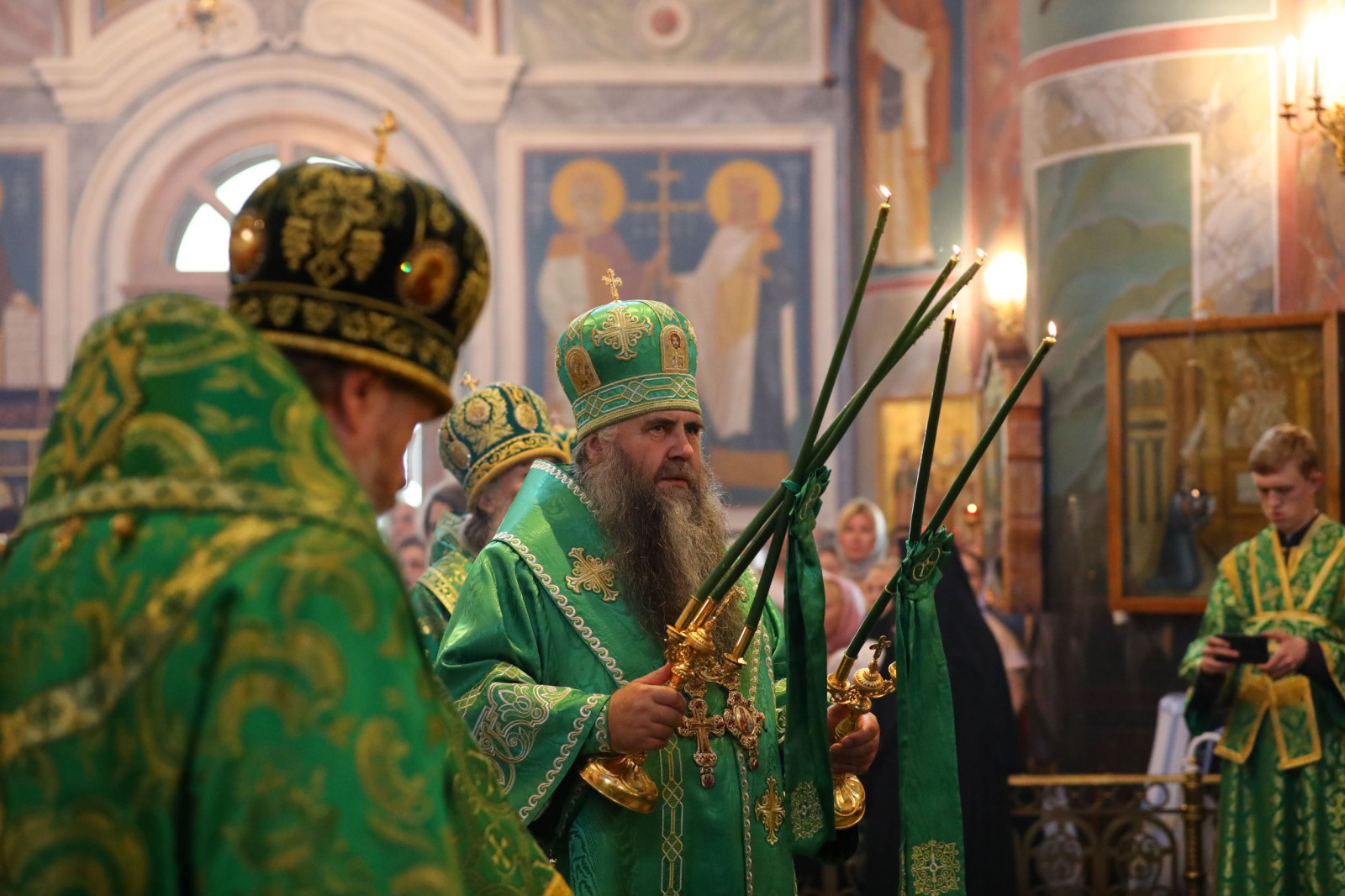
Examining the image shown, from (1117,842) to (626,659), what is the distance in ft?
13.3

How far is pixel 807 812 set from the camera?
2982 millimetres

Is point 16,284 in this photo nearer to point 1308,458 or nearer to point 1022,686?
point 1022,686

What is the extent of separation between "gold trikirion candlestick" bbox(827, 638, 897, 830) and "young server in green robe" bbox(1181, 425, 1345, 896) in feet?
8.51

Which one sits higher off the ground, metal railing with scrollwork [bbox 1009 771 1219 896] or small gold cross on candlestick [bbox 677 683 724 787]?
small gold cross on candlestick [bbox 677 683 724 787]

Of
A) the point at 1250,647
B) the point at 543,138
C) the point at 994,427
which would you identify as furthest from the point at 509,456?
the point at 543,138

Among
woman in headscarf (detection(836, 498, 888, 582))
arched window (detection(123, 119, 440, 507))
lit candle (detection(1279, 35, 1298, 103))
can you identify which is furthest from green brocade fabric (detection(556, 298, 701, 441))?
arched window (detection(123, 119, 440, 507))

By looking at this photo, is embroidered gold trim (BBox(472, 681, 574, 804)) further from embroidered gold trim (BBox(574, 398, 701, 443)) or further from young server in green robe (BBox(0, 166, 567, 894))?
young server in green robe (BBox(0, 166, 567, 894))

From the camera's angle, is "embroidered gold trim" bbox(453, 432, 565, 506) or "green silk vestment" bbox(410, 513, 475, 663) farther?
"embroidered gold trim" bbox(453, 432, 565, 506)

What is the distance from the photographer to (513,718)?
3066 millimetres

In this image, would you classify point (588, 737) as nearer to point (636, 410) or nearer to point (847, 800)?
point (847, 800)

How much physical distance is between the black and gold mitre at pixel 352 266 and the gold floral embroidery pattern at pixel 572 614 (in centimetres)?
170

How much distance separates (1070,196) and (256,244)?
7.41 metres

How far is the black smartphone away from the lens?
5.27m

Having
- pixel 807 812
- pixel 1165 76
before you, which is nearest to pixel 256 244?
pixel 807 812
